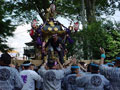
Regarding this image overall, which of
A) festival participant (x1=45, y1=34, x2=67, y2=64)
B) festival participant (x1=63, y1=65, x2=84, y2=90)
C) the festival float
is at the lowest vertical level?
festival participant (x1=63, y1=65, x2=84, y2=90)

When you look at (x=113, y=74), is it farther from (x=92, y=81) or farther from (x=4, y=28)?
(x=4, y=28)

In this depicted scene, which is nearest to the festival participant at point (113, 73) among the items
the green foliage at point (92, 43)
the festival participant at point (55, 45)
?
the festival participant at point (55, 45)

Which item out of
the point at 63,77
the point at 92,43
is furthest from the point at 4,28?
the point at 63,77

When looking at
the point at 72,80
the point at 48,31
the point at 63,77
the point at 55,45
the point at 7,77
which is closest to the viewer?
the point at 7,77

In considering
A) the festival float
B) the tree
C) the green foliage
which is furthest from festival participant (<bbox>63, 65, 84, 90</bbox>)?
the tree

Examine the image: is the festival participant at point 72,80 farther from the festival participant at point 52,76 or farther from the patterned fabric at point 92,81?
the patterned fabric at point 92,81

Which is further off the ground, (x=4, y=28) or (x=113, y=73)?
(x=4, y=28)

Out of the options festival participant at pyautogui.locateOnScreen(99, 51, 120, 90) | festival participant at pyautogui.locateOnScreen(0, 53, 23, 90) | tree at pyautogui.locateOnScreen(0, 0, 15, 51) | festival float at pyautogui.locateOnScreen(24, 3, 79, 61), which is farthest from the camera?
tree at pyautogui.locateOnScreen(0, 0, 15, 51)

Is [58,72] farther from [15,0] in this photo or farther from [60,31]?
[15,0]

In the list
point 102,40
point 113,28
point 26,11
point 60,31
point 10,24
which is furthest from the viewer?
point 26,11

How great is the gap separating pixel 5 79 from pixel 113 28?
11.7 m

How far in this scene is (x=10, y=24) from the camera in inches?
811

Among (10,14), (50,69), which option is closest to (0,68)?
(50,69)

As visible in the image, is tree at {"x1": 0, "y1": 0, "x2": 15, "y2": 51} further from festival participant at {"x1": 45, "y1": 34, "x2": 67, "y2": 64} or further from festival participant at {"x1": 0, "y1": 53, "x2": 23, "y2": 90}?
festival participant at {"x1": 0, "y1": 53, "x2": 23, "y2": 90}
